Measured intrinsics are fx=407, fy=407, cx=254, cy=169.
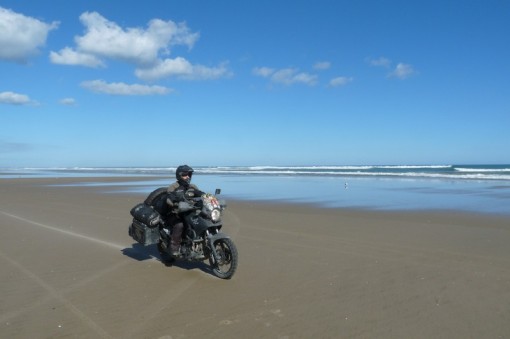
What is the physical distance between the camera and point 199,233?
20.5 ft

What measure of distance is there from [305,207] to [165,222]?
825 cm

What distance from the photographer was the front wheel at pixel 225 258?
19.2 ft

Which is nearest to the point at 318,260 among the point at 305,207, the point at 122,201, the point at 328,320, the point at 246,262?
the point at 246,262

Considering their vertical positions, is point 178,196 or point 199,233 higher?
point 178,196

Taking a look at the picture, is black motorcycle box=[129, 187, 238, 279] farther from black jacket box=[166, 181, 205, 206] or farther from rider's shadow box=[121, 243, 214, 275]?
rider's shadow box=[121, 243, 214, 275]

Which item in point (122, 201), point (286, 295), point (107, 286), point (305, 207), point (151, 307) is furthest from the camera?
point (122, 201)

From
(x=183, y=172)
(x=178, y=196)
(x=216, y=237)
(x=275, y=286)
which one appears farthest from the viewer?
(x=183, y=172)

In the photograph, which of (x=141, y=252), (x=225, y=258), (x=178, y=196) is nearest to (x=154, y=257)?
(x=141, y=252)

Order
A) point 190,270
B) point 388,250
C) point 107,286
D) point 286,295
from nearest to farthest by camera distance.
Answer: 1. point 286,295
2. point 107,286
3. point 190,270
4. point 388,250

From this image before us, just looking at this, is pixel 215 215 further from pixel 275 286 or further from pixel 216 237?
pixel 275 286

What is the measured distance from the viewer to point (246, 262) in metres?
6.95

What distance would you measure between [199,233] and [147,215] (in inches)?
50.6

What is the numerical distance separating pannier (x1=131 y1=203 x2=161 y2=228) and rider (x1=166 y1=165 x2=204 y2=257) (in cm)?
32

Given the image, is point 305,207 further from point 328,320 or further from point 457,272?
point 328,320
